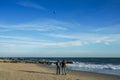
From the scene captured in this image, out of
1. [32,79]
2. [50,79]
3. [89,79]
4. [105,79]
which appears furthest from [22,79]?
[105,79]

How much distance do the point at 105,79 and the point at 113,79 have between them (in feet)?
2.71

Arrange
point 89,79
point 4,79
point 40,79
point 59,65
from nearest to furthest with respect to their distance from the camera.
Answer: point 4,79 < point 40,79 < point 89,79 < point 59,65

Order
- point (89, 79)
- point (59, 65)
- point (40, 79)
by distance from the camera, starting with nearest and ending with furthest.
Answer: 1. point (40, 79)
2. point (89, 79)
3. point (59, 65)

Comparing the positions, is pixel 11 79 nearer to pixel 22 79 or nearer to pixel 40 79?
pixel 22 79

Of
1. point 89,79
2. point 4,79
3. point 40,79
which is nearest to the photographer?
point 4,79

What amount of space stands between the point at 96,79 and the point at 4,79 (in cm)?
878

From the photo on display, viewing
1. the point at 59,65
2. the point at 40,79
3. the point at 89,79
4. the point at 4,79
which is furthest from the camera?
the point at 59,65

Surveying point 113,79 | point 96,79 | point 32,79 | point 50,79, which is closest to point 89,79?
point 96,79

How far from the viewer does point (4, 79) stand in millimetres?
18797

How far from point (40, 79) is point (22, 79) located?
1616 millimetres

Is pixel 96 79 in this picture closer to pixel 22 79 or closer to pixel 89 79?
pixel 89 79

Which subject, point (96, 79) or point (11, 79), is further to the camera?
point (96, 79)

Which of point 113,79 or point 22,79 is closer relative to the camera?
point 22,79

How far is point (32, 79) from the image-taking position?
19.8 m
